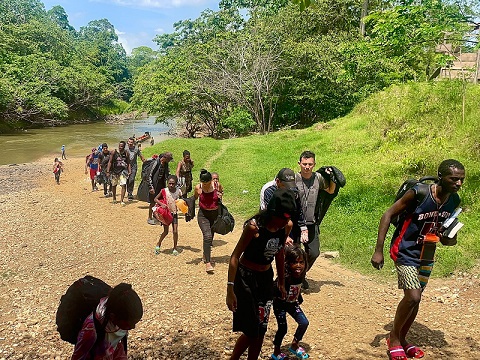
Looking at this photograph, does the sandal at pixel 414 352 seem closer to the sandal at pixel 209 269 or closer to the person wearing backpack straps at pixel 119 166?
the sandal at pixel 209 269

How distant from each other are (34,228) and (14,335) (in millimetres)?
5304

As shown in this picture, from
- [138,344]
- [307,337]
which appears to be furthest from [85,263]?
[307,337]

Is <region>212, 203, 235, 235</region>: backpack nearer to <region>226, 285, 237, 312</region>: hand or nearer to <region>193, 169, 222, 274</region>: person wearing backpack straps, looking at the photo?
<region>193, 169, 222, 274</region>: person wearing backpack straps

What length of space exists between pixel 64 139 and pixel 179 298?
2927 centimetres

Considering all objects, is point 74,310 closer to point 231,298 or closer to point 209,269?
point 231,298

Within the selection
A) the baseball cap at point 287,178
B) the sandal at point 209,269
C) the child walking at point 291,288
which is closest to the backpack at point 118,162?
the sandal at point 209,269

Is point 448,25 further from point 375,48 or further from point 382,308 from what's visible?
point 382,308

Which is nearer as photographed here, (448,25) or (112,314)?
(112,314)

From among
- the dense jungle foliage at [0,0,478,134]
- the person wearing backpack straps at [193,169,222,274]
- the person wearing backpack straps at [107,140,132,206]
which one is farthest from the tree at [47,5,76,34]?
the person wearing backpack straps at [193,169,222,274]

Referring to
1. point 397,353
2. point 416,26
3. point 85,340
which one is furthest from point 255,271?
point 416,26

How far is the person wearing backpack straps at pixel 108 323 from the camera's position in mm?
2242

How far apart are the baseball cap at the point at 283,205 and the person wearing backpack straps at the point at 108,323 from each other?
1.21 m

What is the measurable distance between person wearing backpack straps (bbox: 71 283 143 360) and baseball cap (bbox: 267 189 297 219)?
3.99ft

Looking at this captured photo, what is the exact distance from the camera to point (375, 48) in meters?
13.2
